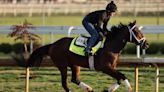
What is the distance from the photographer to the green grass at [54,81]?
9695 mm

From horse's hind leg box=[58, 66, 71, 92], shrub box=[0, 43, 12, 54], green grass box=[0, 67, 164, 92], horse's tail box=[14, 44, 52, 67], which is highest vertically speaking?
horse's tail box=[14, 44, 52, 67]

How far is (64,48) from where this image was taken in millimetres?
8719

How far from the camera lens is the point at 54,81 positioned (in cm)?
1041

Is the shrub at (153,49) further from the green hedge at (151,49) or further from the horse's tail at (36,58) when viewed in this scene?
the horse's tail at (36,58)

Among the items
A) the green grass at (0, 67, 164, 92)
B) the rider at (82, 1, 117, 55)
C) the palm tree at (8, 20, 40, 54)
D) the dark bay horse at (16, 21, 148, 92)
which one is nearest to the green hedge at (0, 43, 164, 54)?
the palm tree at (8, 20, 40, 54)

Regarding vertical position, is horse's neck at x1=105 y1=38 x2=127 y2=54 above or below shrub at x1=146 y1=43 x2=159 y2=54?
above

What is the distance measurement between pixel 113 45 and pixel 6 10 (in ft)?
108

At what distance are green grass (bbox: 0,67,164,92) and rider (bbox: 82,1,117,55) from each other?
140 centimetres

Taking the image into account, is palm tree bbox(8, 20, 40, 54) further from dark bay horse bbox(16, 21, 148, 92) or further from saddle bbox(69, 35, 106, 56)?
saddle bbox(69, 35, 106, 56)

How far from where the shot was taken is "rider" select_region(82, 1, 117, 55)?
27.1ft

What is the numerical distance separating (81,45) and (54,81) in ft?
6.53

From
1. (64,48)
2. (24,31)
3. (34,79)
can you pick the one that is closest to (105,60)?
(64,48)

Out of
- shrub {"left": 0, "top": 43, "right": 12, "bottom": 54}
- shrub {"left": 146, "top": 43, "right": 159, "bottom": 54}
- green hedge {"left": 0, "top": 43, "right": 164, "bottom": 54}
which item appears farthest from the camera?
shrub {"left": 146, "top": 43, "right": 159, "bottom": 54}

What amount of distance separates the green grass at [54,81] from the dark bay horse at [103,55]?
87 cm
